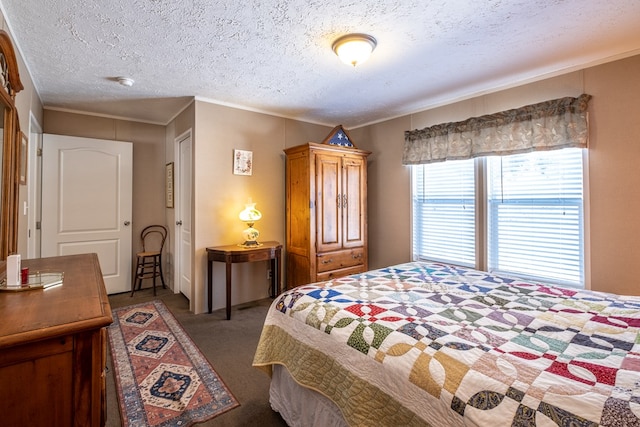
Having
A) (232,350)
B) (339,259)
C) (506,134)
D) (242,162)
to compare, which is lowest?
(232,350)

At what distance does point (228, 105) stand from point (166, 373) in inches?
110

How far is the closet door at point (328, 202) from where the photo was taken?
3.62 metres

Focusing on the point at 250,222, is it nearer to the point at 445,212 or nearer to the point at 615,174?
the point at 445,212

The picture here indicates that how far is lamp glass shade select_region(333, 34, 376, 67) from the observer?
212cm

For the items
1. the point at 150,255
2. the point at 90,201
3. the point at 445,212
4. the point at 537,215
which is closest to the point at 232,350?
the point at 150,255

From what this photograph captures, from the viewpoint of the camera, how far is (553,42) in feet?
7.26

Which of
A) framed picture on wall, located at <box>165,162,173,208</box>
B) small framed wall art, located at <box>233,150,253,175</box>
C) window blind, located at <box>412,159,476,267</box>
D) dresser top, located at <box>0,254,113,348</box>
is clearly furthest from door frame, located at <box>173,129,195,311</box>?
window blind, located at <box>412,159,476,267</box>

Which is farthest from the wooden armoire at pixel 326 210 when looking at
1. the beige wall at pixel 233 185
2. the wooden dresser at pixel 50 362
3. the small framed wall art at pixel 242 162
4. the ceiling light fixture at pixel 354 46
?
the wooden dresser at pixel 50 362

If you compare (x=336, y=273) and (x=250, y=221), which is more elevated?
(x=250, y=221)

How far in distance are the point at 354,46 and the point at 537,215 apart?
223 centimetres

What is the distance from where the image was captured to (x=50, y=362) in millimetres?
908

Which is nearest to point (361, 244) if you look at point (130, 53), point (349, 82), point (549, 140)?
point (349, 82)

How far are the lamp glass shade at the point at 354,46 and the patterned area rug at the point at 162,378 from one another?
2.48 m

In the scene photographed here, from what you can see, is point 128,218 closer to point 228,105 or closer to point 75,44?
point 228,105
